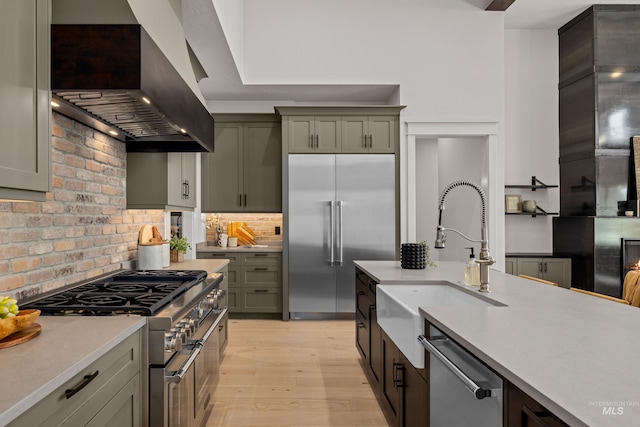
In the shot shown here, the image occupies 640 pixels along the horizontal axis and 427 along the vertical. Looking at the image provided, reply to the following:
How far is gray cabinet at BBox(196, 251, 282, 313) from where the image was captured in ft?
16.2

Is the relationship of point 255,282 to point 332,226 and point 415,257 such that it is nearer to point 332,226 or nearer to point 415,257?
point 332,226

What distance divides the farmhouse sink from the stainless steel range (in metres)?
0.98

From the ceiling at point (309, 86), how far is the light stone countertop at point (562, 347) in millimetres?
3578

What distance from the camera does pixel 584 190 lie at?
5.12m

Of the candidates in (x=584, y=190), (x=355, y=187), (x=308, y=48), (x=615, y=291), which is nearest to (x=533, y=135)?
(x=584, y=190)

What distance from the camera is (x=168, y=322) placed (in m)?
1.65

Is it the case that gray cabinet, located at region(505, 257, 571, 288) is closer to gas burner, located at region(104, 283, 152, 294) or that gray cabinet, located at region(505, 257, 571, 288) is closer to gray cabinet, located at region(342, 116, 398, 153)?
gray cabinet, located at region(342, 116, 398, 153)

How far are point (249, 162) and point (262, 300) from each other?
1.80 m

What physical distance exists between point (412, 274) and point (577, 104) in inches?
166

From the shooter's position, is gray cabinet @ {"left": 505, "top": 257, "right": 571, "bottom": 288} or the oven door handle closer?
the oven door handle

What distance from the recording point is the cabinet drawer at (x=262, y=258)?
495cm

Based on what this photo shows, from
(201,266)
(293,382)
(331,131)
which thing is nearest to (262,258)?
(201,266)

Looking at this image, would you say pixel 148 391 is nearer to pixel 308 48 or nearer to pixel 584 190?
pixel 308 48

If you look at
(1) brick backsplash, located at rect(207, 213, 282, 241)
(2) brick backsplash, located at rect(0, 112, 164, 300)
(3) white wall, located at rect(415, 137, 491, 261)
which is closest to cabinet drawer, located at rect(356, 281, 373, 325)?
(2) brick backsplash, located at rect(0, 112, 164, 300)
